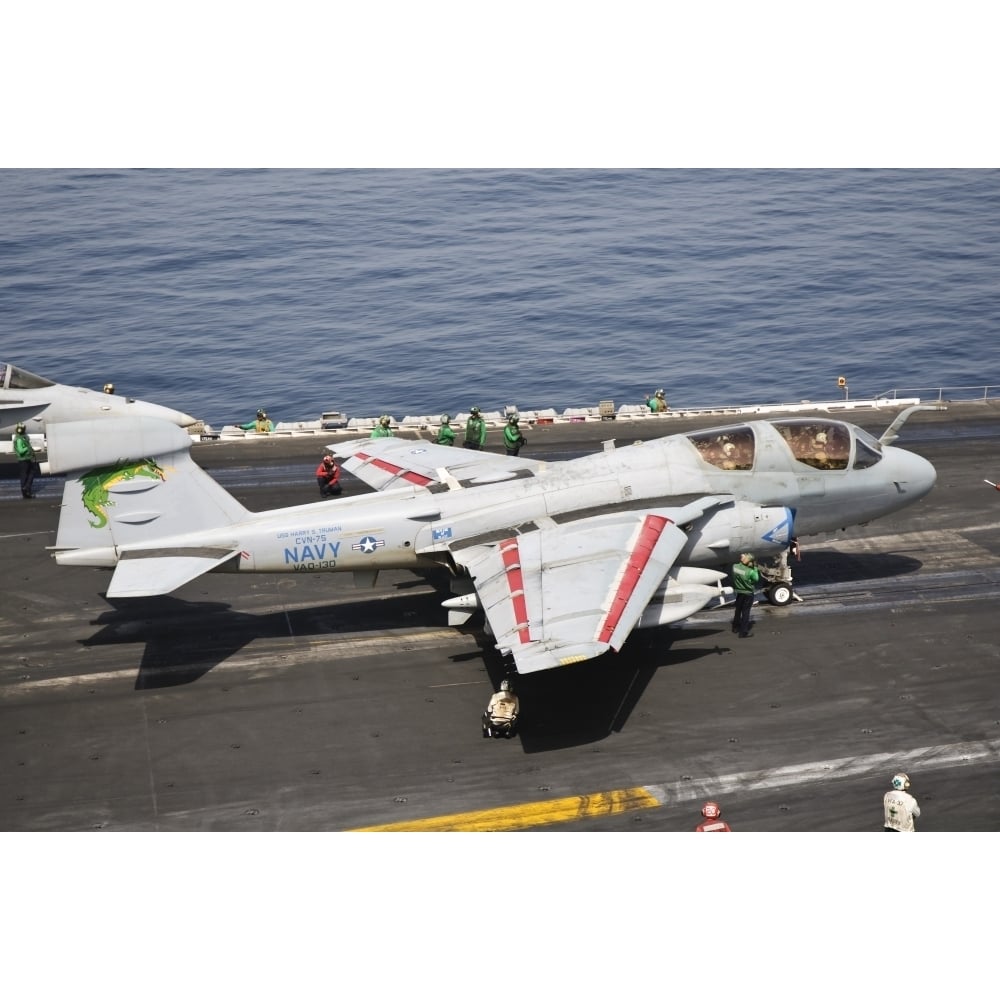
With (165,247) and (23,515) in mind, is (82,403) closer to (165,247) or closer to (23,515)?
(23,515)

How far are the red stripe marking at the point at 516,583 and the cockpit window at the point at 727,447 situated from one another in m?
5.06

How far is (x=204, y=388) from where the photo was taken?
6253 cm

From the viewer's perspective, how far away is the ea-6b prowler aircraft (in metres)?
23.5

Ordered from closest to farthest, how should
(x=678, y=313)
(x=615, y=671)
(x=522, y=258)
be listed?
1. (x=615, y=671)
2. (x=678, y=313)
3. (x=522, y=258)

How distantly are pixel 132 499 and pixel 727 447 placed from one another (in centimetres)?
1287

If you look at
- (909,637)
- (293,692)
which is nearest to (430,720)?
(293,692)

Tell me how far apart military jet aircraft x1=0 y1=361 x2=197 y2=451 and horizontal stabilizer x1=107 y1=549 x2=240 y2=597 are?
12184 mm

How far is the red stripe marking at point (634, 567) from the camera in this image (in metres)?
21.6

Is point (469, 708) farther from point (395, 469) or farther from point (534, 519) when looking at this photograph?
point (395, 469)

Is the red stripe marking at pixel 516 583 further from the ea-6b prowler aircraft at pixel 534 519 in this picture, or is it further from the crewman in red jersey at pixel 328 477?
the crewman in red jersey at pixel 328 477

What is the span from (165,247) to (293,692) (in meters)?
67.6

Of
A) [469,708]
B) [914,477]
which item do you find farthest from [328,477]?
[914,477]

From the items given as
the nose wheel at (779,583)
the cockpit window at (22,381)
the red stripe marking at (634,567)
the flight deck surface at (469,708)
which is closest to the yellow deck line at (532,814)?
the flight deck surface at (469,708)

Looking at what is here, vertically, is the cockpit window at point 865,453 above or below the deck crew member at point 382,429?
above
